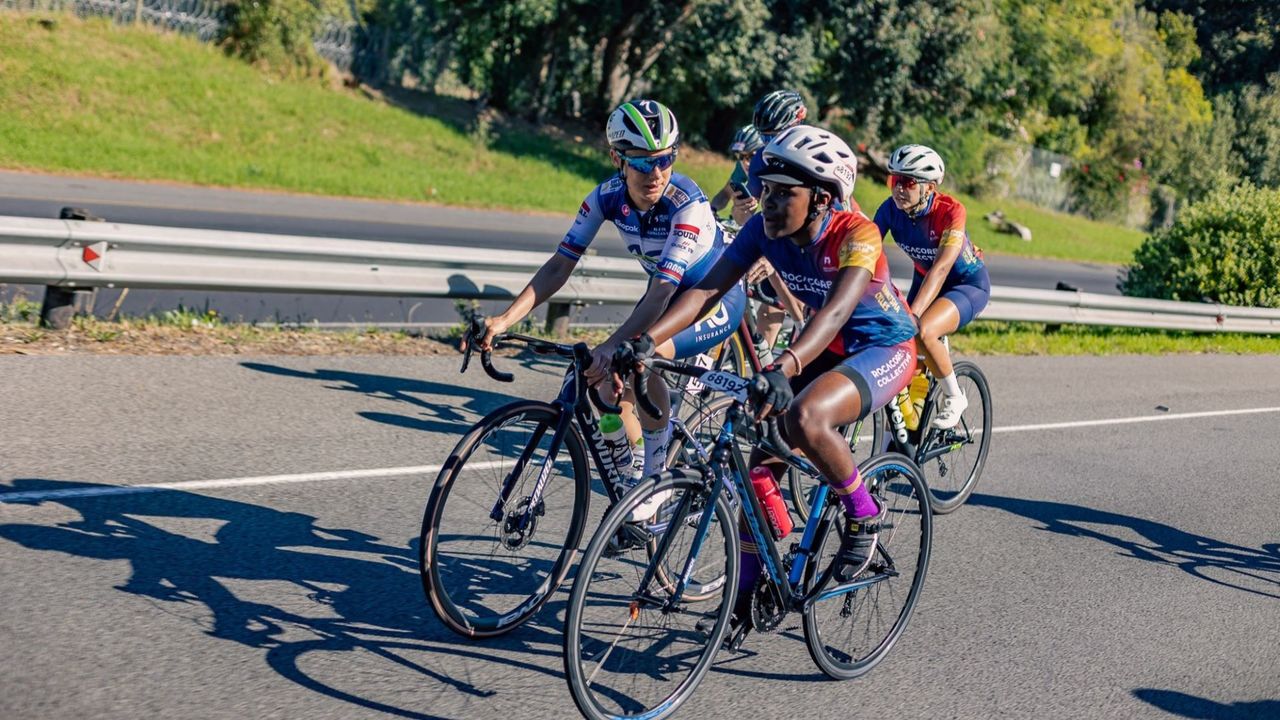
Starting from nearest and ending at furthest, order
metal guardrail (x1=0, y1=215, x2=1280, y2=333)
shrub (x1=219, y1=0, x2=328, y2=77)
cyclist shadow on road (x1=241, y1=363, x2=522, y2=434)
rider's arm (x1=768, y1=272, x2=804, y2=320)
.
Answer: rider's arm (x1=768, y1=272, x2=804, y2=320), cyclist shadow on road (x1=241, y1=363, x2=522, y2=434), metal guardrail (x1=0, y1=215, x2=1280, y2=333), shrub (x1=219, y1=0, x2=328, y2=77)

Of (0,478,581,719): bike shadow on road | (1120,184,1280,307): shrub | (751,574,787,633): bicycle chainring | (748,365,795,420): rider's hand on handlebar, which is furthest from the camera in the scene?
(1120,184,1280,307): shrub

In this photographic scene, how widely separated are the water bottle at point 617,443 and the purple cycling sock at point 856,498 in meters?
1.02

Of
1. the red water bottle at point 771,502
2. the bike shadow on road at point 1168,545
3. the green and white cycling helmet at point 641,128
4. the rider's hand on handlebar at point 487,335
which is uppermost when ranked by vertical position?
the green and white cycling helmet at point 641,128

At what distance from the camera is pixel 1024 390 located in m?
12.4

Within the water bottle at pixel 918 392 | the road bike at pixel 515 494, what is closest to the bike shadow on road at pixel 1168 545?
the water bottle at pixel 918 392

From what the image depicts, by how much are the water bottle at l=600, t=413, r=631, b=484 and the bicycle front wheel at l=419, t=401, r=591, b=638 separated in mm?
266

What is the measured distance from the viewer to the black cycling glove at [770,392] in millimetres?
4262

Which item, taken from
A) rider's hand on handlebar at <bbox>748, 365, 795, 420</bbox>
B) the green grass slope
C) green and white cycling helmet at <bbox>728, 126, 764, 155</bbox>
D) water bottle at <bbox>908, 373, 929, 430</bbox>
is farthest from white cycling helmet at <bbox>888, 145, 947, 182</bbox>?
the green grass slope

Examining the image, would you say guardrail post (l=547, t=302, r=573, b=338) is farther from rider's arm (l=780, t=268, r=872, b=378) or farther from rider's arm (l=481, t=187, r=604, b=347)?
rider's arm (l=780, t=268, r=872, b=378)

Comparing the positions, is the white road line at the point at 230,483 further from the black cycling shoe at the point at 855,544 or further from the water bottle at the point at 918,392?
the water bottle at the point at 918,392

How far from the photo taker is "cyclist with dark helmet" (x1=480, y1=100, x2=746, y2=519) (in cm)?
557

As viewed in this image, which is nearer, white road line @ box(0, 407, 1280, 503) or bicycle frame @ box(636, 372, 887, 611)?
bicycle frame @ box(636, 372, 887, 611)

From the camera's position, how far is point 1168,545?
7859 millimetres

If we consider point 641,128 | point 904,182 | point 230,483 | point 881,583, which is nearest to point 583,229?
point 641,128
